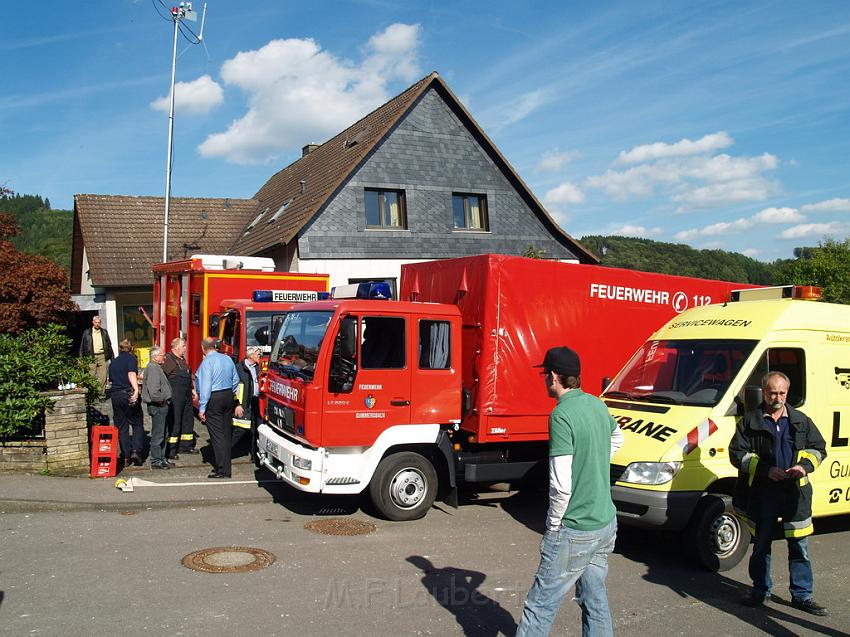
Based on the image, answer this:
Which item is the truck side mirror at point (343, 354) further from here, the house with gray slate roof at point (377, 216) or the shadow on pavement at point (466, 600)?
the house with gray slate roof at point (377, 216)

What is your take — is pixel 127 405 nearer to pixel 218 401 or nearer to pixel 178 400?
pixel 178 400

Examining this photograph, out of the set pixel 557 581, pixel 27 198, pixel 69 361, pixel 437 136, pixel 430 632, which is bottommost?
pixel 430 632

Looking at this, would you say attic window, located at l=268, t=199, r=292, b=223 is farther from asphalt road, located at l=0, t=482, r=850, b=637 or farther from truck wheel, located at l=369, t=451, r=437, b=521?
truck wheel, located at l=369, t=451, r=437, b=521

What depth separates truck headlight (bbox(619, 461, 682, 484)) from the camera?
6.63m

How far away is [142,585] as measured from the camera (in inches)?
228

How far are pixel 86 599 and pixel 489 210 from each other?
19.5 m

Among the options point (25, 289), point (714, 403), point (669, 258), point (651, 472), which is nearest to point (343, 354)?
point (651, 472)

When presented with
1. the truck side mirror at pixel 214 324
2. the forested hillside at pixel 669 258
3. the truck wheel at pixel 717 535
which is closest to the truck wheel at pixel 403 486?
the truck wheel at pixel 717 535

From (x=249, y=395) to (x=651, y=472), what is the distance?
6.51 meters

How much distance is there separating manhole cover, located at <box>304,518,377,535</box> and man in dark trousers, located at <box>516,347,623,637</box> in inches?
147

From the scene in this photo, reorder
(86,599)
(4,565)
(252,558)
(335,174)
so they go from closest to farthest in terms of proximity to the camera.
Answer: (86,599) < (4,565) < (252,558) < (335,174)

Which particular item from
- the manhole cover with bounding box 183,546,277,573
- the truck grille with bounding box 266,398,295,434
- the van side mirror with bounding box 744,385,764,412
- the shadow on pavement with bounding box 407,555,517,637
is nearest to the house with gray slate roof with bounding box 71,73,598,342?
the truck grille with bounding box 266,398,295,434

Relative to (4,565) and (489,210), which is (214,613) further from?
(489,210)

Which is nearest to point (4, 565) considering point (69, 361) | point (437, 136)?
point (69, 361)
